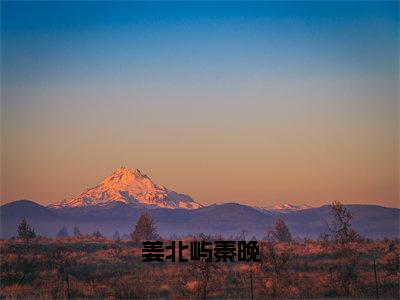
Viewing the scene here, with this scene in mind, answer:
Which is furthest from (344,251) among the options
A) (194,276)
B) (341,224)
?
(194,276)

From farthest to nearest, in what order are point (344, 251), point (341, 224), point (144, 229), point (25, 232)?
point (144, 229) < point (25, 232) < point (341, 224) < point (344, 251)

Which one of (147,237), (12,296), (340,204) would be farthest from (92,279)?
(147,237)

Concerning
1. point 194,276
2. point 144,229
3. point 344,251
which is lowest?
point 194,276

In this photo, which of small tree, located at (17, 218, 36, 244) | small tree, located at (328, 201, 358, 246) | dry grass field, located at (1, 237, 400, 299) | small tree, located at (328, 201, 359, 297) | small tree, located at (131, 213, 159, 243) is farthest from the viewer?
small tree, located at (131, 213, 159, 243)

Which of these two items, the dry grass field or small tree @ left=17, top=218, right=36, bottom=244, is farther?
small tree @ left=17, top=218, right=36, bottom=244

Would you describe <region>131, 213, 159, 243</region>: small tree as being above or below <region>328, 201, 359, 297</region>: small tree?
above

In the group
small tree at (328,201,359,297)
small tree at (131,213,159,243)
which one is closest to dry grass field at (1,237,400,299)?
small tree at (328,201,359,297)

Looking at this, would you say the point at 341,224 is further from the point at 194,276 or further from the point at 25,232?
the point at 25,232

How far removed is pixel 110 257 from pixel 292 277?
18073 millimetres

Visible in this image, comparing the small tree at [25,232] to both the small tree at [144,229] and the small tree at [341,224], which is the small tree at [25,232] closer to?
the small tree at [144,229]

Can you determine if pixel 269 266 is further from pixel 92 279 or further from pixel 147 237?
pixel 147 237

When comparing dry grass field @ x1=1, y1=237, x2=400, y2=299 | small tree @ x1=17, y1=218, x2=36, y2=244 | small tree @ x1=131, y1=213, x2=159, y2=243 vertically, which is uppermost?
small tree @ x1=131, y1=213, x2=159, y2=243

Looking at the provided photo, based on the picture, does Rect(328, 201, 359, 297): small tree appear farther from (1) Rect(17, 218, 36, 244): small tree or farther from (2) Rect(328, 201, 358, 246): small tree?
(1) Rect(17, 218, 36, 244): small tree

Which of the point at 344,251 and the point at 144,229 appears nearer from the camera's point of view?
the point at 344,251
